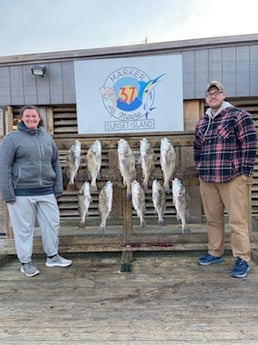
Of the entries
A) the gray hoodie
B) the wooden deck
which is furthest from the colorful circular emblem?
the wooden deck

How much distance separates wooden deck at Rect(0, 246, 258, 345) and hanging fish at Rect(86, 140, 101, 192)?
3.05 feet

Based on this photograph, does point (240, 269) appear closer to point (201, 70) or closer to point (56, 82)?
point (201, 70)

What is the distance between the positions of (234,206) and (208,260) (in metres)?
0.68

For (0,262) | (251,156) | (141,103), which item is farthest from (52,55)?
(251,156)

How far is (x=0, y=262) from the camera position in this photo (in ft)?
10.2

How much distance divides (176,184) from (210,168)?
387mm

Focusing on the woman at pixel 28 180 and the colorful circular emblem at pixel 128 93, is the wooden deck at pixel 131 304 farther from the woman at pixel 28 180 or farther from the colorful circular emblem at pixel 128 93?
the colorful circular emblem at pixel 128 93

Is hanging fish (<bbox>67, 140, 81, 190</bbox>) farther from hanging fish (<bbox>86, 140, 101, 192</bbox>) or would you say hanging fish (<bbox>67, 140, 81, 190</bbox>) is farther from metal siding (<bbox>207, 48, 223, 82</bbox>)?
metal siding (<bbox>207, 48, 223, 82</bbox>)

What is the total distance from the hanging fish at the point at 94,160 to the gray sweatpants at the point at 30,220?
0.45 metres

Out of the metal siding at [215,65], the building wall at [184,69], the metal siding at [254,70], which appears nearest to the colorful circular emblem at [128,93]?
the building wall at [184,69]

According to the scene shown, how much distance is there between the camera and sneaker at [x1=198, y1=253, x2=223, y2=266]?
3.00m

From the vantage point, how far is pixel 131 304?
2266 mm

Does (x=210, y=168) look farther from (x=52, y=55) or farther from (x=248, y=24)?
(x=248, y=24)

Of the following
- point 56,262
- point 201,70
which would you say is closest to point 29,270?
point 56,262
